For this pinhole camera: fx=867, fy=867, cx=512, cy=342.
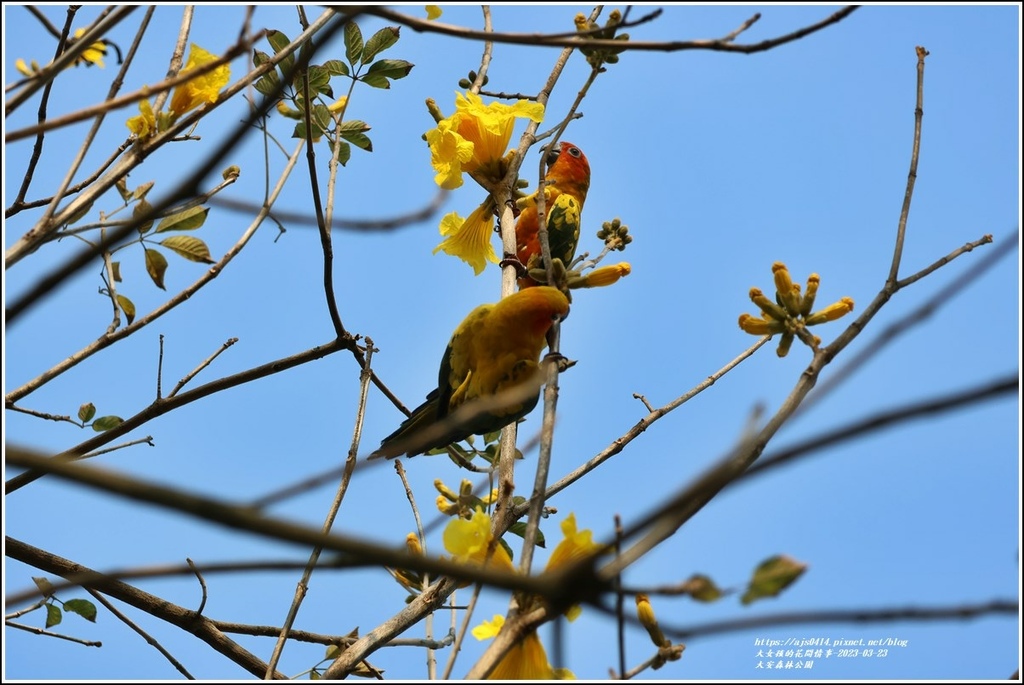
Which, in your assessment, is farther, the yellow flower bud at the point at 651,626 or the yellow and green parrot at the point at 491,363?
the yellow and green parrot at the point at 491,363

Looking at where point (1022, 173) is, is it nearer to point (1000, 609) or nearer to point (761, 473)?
point (1000, 609)

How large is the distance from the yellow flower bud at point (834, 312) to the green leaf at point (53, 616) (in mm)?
2937

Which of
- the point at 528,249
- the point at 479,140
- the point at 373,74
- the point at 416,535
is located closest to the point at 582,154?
the point at 528,249

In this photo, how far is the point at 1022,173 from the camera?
2.53 meters

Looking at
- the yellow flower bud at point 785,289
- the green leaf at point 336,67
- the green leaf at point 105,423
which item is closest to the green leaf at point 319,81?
the green leaf at point 336,67

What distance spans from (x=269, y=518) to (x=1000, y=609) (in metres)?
1.04

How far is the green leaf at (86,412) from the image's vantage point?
3.32 m

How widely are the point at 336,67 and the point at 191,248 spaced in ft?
3.68

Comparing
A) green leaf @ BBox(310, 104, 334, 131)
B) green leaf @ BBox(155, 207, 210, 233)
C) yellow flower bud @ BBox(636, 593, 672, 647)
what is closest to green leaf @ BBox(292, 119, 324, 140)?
green leaf @ BBox(310, 104, 334, 131)

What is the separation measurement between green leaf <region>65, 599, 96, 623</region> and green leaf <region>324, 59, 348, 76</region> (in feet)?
7.36

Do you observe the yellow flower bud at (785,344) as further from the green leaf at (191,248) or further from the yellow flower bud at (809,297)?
the green leaf at (191,248)

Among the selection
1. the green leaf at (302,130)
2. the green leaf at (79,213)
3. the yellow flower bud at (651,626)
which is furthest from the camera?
the green leaf at (302,130)

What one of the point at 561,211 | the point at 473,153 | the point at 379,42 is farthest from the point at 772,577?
the point at 561,211

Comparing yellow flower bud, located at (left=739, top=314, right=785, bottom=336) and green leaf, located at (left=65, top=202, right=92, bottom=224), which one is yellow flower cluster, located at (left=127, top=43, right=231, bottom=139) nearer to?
green leaf, located at (left=65, top=202, right=92, bottom=224)
